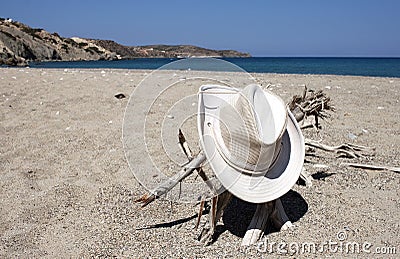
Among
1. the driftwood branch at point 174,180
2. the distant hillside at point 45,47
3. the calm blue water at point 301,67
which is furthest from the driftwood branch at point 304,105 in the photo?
the distant hillside at point 45,47

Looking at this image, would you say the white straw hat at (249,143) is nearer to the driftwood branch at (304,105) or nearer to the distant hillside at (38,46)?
the driftwood branch at (304,105)

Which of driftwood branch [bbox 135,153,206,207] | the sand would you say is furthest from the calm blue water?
the sand

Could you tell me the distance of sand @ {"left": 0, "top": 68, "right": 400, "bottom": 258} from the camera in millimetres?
3475

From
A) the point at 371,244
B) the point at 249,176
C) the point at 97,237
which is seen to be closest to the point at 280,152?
the point at 249,176

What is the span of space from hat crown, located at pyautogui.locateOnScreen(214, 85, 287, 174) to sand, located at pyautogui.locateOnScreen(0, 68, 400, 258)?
76 cm

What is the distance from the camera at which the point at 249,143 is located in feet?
10.7

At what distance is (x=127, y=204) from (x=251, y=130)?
6.05ft

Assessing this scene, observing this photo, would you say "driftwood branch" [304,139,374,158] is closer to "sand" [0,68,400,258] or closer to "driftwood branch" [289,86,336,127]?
"sand" [0,68,400,258]

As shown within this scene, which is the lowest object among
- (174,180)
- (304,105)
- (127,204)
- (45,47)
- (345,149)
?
(127,204)

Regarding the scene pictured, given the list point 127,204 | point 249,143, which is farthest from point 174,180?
point 127,204

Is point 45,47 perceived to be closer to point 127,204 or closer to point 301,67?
point 301,67

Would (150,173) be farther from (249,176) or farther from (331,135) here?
(331,135)

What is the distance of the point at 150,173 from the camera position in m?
5.14

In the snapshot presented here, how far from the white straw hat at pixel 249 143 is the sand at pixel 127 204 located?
0.53 m
